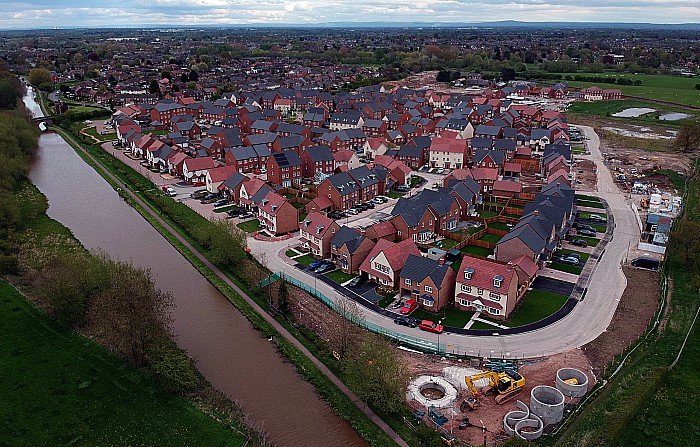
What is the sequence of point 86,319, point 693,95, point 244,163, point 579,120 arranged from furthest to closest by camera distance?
point 693,95 → point 579,120 → point 244,163 → point 86,319

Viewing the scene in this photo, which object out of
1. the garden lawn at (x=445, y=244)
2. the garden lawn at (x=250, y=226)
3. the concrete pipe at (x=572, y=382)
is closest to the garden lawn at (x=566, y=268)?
the garden lawn at (x=445, y=244)

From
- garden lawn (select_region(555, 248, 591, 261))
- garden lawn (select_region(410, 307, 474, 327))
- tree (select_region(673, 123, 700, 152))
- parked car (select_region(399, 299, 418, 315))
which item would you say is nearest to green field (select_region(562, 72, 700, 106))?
tree (select_region(673, 123, 700, 152))

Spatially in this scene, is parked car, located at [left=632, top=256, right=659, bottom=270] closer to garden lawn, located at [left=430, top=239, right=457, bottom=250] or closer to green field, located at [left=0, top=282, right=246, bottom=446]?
garden lawn, located at [left=430, top=239, right=457, bottom=250]

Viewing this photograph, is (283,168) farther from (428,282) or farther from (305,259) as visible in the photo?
(428,282)

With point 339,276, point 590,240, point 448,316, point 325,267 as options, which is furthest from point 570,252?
point 325,267

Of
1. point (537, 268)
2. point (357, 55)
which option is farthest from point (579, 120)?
point (357, 55)

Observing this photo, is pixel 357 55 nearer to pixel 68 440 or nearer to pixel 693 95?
pixel 693 95
